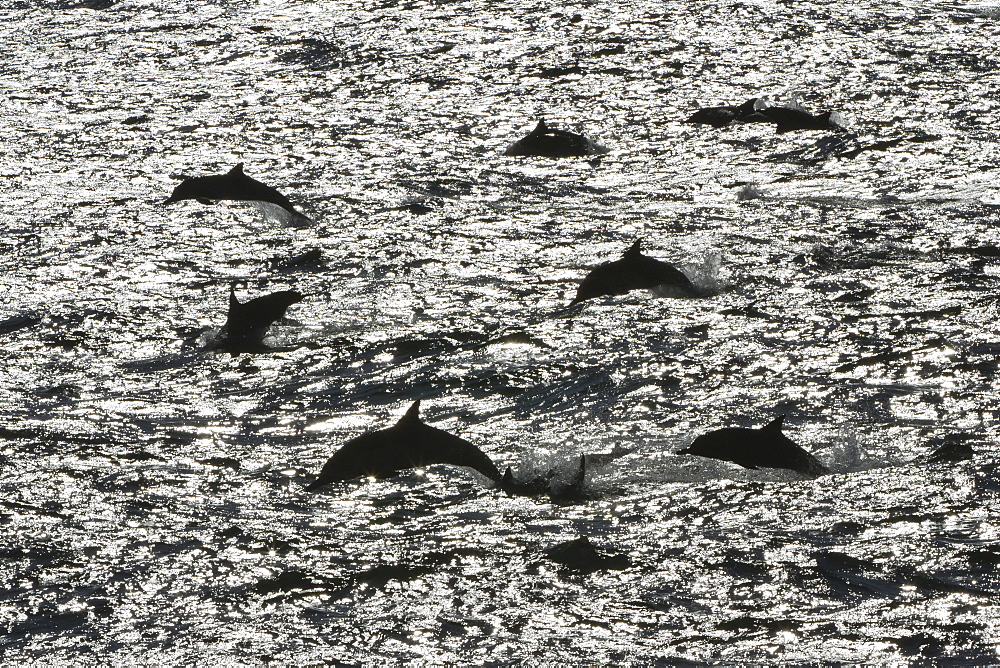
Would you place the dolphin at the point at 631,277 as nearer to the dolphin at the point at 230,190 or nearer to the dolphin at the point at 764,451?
the dolphin at the point at 764,451

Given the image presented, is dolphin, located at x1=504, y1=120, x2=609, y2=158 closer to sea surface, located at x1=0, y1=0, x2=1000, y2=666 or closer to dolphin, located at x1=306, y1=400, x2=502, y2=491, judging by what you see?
sea surface, located at x1=0, y1=0, x2=1000, y2=666

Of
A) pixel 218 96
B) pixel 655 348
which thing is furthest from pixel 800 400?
pixel 218 96

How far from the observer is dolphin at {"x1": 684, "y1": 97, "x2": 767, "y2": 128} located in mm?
13883

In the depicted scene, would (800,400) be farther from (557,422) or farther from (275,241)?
(275,241)

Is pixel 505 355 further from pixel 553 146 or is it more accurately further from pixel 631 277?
pixel 553 146

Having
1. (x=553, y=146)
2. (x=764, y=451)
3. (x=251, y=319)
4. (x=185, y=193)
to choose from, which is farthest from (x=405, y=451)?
(x=553, y=146)

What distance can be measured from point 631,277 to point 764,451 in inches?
107

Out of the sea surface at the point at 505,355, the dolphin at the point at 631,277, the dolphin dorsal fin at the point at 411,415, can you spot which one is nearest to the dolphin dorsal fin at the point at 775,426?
the sea surface at the point at 505,355

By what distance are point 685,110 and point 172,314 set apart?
6.12 metres

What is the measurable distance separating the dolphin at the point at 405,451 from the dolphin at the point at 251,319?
1.80 meters

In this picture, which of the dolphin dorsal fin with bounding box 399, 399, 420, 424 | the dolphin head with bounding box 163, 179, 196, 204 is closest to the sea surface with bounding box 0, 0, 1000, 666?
the dolphin head with bounding box 163, 179, 196, 204

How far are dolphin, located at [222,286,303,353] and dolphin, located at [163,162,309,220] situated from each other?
7.45 feet

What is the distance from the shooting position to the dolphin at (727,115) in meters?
13.9

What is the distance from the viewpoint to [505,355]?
912 cm
